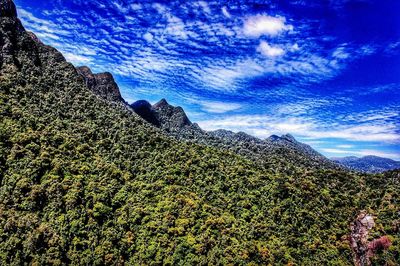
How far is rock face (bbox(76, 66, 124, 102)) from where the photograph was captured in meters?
132

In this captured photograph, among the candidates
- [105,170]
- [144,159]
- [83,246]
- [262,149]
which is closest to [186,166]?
[144,159]

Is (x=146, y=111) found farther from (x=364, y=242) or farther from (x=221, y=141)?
(x=364, y=242)

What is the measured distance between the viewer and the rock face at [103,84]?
13243 cm

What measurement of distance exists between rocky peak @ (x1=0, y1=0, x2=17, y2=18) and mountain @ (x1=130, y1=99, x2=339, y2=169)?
6842 centimetres

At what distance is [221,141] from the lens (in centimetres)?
13975

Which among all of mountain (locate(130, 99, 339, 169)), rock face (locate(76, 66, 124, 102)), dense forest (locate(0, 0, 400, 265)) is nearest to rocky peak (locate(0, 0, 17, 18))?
dense forest (locate(0, 0, 400, 265))

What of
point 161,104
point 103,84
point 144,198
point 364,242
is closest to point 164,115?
point 161,104

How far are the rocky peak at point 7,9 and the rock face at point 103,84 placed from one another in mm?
31459

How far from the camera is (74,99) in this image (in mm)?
100312

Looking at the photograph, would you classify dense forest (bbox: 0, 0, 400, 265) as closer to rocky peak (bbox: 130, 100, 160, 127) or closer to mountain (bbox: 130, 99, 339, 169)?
mountain (bbox: 130, 99, 339, 169)

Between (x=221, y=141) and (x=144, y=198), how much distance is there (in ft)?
234

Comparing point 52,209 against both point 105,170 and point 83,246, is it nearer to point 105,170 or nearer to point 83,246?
point 83,246

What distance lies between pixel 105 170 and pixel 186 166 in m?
20.7

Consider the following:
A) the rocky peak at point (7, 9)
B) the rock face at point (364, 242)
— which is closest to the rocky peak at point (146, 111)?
the rocky peak at point (7, 9)
